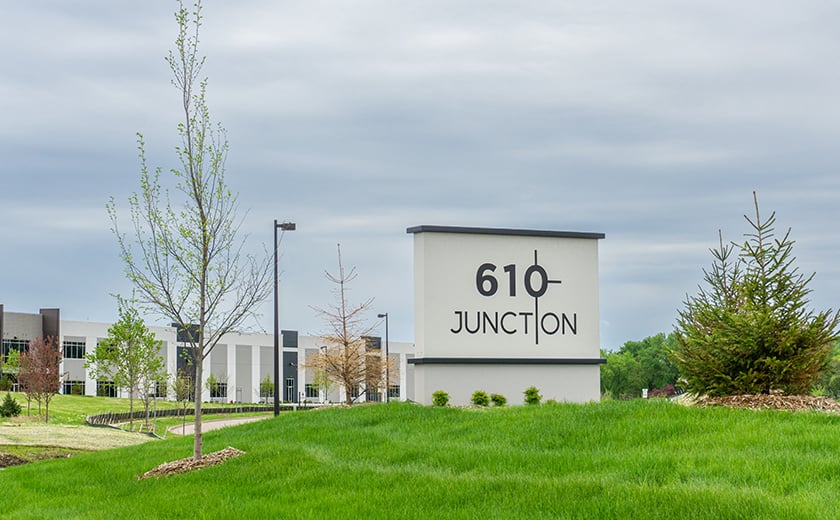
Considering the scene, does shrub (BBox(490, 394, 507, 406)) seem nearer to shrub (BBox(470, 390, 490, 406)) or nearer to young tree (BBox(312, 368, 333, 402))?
shrub (BBox(470, 390, 490, 406))

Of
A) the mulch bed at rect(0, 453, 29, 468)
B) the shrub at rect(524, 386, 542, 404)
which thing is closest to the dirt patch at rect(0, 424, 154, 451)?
the mulch bed at rect(0, 453, 29, 468)

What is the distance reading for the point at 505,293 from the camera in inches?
1073

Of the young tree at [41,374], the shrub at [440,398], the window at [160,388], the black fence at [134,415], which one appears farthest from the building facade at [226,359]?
the shrub at [440,398]

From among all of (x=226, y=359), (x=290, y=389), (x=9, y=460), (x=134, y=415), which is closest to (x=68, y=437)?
(x=9, y=460)

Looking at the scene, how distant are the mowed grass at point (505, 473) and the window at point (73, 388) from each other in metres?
74.9

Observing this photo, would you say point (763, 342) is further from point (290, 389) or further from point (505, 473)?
point (290, 389)

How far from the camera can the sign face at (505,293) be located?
87.5ft

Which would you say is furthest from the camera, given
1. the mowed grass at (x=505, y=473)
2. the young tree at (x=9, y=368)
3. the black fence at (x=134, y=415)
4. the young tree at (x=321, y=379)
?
the young tree at (x=9, y=368)

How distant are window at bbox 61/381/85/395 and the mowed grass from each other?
74915 millimetres

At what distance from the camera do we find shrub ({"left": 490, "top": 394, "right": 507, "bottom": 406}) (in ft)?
86.2

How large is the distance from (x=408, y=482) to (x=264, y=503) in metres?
1.91

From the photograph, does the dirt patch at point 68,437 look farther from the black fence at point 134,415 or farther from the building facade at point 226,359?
the building facade at point 226,359

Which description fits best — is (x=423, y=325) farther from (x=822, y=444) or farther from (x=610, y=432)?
(x=822, y=444)

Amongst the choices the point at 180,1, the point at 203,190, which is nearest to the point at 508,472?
the point at 203,190
